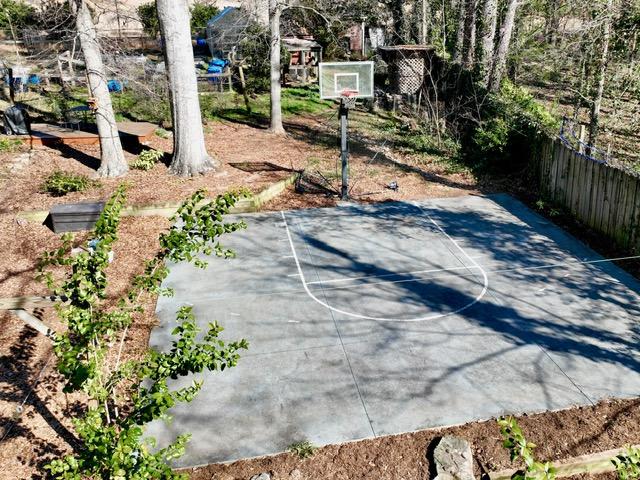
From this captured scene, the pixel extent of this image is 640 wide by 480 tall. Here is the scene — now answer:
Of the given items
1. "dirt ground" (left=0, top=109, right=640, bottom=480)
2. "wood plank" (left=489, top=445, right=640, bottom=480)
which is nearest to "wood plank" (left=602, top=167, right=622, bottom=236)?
"dirt ground" (left=0, top=109, right=640, bottom=480)

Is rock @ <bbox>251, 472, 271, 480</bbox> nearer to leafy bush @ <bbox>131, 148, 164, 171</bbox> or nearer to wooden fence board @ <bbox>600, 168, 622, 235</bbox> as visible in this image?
wooden fence board @ <bbox>600, 168, 622, 235</bbox>

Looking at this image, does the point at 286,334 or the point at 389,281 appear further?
the point at 389,281

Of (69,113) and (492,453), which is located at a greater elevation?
(69,113)

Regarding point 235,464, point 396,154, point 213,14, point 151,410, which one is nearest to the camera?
point 151,410

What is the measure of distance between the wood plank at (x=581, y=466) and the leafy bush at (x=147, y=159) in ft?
39.2

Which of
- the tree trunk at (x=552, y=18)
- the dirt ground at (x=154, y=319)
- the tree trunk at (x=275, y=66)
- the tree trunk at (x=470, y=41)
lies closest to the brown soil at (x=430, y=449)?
the dirt ground at (x=154, y=319)

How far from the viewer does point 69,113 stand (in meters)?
17.8

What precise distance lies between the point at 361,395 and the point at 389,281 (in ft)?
9.89

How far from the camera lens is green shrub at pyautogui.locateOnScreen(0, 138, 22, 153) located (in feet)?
50.8

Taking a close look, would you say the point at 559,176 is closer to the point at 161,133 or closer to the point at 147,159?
the point at 147,159

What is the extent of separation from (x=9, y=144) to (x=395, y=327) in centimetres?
1307

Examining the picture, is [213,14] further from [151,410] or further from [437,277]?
[151,410]

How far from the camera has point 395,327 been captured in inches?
316

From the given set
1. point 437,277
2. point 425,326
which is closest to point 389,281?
point 437,277
